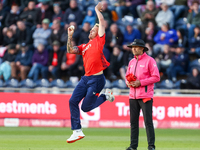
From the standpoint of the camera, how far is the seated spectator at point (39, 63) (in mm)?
18250

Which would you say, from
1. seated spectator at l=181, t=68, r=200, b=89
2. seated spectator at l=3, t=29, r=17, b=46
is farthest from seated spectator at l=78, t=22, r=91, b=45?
seated spectator at l=181, t=68, r=200, b=89

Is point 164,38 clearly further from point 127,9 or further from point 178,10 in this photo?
point 127,9

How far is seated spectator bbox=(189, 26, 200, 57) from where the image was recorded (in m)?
17.3

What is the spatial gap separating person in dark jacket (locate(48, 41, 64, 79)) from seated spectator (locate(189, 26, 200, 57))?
5.42 meters

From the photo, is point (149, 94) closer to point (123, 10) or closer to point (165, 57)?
point (165, 57)

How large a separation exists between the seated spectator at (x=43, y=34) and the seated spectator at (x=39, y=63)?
19.9 inches

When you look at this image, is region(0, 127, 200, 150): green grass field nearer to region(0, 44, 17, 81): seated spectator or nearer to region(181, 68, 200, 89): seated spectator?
region(181, 68, 200, 89): seated spectator

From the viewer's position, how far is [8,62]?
739 inches

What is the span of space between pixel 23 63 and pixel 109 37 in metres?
3.92

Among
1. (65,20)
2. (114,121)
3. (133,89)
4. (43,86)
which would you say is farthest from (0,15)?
(133,89)

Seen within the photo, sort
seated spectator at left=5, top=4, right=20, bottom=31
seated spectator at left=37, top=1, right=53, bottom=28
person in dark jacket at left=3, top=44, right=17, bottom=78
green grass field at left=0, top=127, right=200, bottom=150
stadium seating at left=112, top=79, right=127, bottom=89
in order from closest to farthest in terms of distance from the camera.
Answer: green grass field at left=0, top=127, right=200, bottom=150
stadium seating at left=112, top=79, right=127, bottom=89
person in dark jacket at left=3, top=44, right=17, bottom=78
seated spectator at left=37, top=1, right=53, bottom=28
seated spectator at left=5, top=4, right=20, bottom=31

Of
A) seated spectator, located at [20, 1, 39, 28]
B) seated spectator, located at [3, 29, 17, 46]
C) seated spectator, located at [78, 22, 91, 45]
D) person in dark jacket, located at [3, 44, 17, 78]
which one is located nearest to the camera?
seated spectator, located at [78, 22, 91, 45]

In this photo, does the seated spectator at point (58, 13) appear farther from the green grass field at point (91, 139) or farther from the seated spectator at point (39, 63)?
the green grass field at point (91, 139)

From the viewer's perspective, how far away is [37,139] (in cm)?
1243
